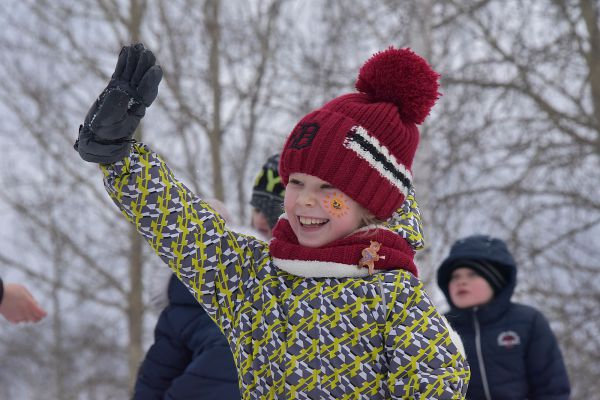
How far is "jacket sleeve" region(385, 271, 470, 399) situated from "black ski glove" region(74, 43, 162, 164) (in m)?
0.68

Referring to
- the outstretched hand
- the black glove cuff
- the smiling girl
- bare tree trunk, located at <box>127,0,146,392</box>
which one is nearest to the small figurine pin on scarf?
the smiling girl

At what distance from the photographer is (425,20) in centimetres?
649

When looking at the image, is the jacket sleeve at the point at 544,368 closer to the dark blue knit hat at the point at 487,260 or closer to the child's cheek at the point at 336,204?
the dark blue knit hat at the point at 487,260

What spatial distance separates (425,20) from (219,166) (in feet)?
13.0

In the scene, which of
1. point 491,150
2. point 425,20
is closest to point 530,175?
point 491,150

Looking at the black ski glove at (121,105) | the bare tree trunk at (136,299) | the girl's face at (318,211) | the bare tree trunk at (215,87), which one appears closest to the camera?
the black ski glove at (121,105)

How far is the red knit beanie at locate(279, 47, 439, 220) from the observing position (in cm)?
176

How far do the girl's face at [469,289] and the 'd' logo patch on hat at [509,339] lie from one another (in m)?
0.19

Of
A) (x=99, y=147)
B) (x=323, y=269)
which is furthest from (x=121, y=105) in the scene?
(x=323, y=269)

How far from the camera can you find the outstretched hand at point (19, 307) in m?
2.84

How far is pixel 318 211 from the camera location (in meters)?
1.75

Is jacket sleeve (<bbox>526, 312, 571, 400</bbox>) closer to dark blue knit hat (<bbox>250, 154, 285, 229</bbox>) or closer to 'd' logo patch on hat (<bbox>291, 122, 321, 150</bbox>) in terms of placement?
dark blue knit hat (<bbox>250, 154, 285, 229</bbox>)

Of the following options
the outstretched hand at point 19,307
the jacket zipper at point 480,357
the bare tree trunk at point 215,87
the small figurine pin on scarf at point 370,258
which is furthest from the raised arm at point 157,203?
the bare tree trunk at point 215,87

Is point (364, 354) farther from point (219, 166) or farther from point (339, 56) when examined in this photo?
point (219, 166)
